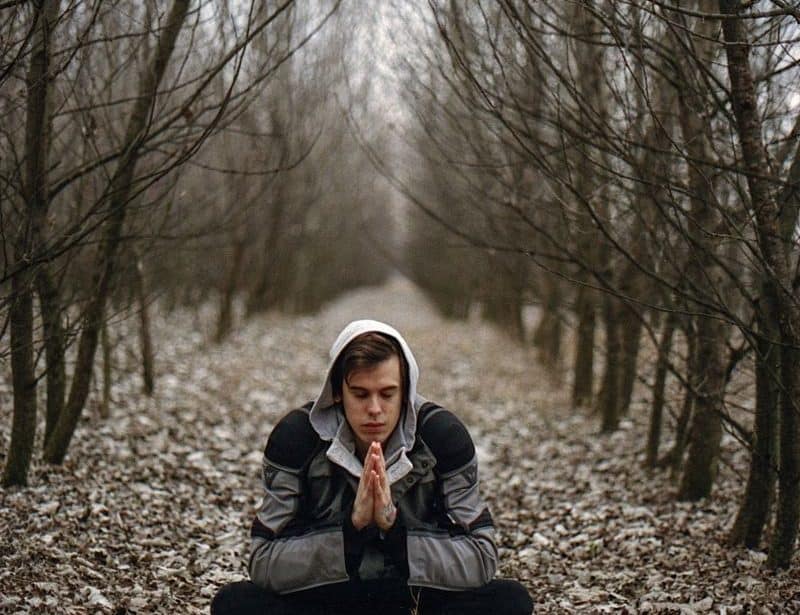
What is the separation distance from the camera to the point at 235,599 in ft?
11.7

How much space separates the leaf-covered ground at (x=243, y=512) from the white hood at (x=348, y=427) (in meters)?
1.53

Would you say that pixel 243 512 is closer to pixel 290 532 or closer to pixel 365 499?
pixel 290 532

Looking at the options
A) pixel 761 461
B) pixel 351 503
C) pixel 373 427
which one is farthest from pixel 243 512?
pixel 761 461

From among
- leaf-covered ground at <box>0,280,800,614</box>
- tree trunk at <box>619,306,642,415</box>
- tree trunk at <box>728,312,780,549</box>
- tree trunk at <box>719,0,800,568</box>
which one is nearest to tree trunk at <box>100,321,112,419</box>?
leaf-covered ground at <box>0,280,800,614</box>

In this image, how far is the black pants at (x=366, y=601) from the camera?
11.4 feet

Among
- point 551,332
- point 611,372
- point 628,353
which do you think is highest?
point 551,332

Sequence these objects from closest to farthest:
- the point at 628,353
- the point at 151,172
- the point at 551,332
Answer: the point at 151,172
the point at 628,353
the point at 551,332

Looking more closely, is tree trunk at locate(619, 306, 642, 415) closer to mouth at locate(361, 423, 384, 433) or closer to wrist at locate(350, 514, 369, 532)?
mouth at locate(361, 423, 384, 433)

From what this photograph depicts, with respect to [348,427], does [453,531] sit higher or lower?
lower

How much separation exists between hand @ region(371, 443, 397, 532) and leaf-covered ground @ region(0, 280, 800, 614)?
1583mm

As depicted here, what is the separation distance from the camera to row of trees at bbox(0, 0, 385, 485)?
195 inches

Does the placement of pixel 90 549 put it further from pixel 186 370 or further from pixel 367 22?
pixel 367 22

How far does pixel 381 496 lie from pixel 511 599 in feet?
Answer: 2.67

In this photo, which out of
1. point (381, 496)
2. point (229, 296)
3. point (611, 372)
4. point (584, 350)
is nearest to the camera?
point (381, 496)
